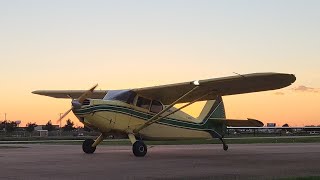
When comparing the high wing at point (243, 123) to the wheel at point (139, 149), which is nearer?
the wheel at point (139, 149)

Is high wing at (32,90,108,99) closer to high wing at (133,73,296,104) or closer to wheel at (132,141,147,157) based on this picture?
high wing at (133,73,296,104)

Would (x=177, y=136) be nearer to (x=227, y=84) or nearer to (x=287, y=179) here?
(x=227, y=84)

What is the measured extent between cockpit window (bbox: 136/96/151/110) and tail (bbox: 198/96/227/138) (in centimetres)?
366

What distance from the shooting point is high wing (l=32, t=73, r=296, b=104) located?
776 inches

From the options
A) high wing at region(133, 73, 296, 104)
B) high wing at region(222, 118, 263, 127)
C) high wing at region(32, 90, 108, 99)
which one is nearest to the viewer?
high wing at region(133, 73, 296, 104)

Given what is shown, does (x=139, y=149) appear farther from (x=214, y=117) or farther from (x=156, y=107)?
(x=214, y=117)

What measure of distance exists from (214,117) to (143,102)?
4819mm

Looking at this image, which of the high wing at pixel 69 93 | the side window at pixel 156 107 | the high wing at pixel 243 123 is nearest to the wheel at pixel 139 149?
the side window at pixel 156 107

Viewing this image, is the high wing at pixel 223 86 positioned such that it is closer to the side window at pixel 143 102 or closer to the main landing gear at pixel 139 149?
the side window at pixel 143 102

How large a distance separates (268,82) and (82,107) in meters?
7.38

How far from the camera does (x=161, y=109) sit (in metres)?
23.6

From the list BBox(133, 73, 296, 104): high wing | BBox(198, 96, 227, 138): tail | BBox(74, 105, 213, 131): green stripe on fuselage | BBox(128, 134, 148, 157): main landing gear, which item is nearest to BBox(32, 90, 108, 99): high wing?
BBox(133, 73, 296, 104): high wing

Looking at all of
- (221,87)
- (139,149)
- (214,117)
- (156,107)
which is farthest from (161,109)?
(214,117)

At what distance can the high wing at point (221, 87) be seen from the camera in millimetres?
19719
